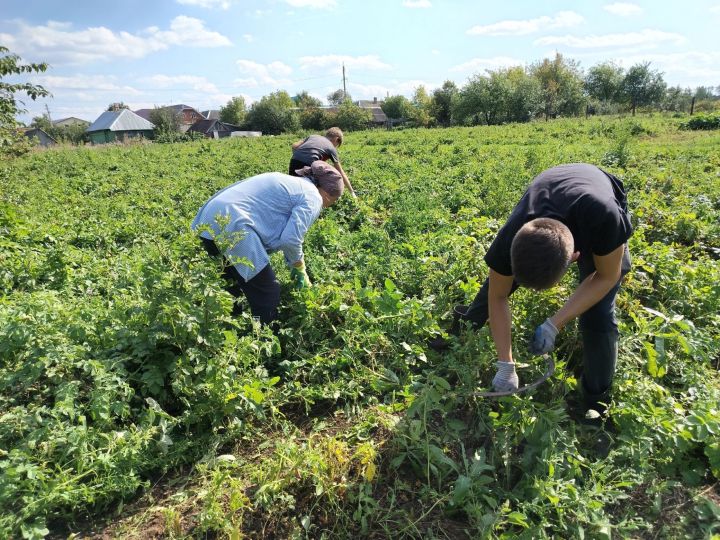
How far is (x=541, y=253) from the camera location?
1.78 meters

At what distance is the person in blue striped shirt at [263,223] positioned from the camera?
2852 mm

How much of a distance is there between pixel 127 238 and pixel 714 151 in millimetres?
12881

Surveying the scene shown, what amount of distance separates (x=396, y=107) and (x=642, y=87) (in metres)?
31.8

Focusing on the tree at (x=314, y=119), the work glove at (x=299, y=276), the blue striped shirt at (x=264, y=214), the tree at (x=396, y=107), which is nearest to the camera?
the blue striped shirt at (x=264, y=214)

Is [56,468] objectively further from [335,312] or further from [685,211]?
[685,211]

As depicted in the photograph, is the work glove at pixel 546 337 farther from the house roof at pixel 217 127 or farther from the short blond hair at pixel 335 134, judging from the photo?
the house roof at pixel 217 127

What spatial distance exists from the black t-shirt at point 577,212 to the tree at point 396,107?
5952 cm

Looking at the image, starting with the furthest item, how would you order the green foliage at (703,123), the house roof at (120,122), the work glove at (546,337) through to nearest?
the house roof at (120,122)
the green foliage at (703,123)
the work glove at (546,337)

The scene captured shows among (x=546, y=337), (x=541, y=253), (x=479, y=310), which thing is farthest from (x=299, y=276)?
(x=541, y=253)

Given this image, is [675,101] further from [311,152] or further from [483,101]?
[311,152]

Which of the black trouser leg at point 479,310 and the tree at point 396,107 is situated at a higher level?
the tree at point 396,107

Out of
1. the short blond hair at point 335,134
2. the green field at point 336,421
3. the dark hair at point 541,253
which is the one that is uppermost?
the short blond hair at point 335,134

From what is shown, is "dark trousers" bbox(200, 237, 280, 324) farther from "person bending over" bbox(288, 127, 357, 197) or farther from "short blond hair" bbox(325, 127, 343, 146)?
"short blond hair" bbox(325, 127, 343, 146)

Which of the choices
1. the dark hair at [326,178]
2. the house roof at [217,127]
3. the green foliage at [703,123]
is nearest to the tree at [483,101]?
the green foliage at [703,123]
